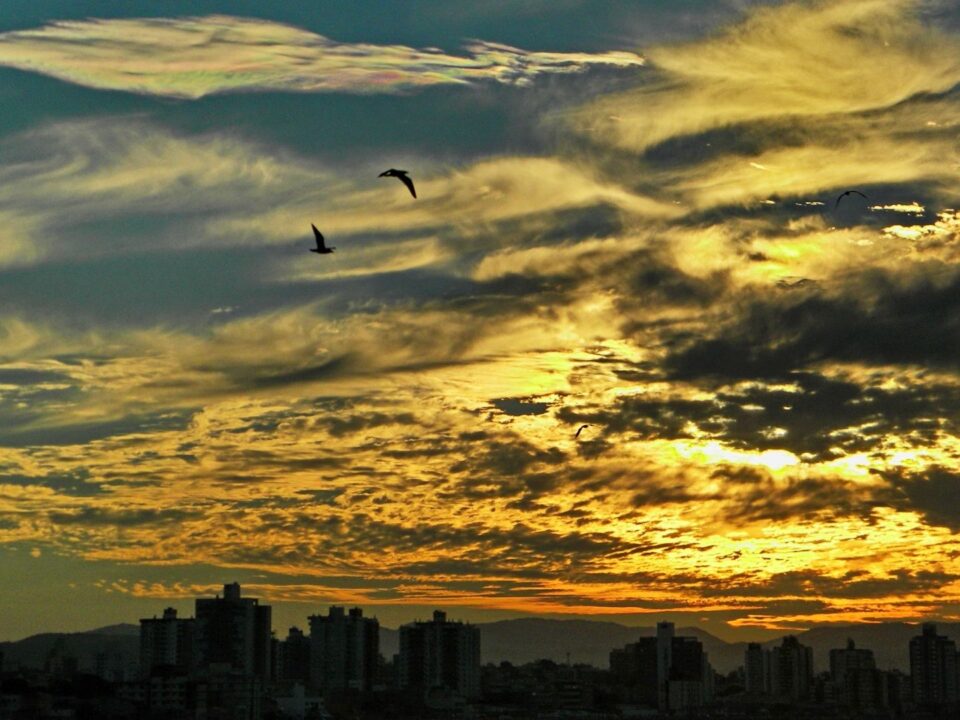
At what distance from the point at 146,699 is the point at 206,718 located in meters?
10.3

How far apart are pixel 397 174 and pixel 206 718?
131 m

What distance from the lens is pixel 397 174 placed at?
2510 inches

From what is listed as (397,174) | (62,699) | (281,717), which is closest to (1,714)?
(62,699)

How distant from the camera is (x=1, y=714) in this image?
176750 mm

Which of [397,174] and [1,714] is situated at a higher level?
[397,174]

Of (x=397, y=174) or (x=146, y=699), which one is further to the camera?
(x=146, y=699)

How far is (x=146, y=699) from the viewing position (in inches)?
7392

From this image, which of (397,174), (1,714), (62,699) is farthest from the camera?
(62,699)

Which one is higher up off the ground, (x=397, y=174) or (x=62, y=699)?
(x=397, y=174)

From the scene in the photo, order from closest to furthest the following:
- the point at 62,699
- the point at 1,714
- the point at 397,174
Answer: the point at 397,174 → the point at 1,714 → the point at 62,699

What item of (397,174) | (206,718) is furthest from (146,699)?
(397,174)

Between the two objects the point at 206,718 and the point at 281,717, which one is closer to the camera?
the point at 206,718

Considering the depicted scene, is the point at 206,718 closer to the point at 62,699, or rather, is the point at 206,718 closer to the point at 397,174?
the point at 62,699

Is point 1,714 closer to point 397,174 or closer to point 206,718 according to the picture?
point 206,718
